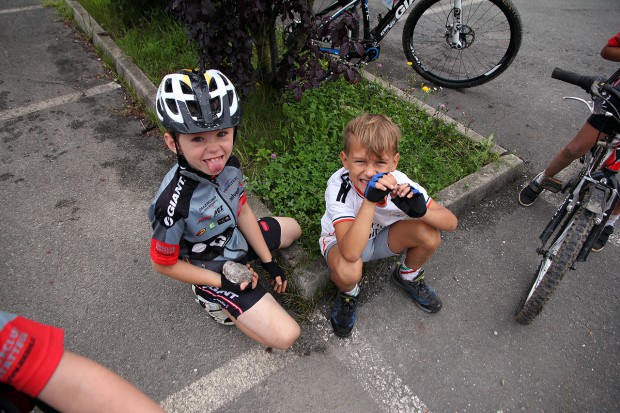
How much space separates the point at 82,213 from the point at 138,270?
2.59ft

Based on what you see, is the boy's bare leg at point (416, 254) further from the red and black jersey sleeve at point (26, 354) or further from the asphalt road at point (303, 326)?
the red and black jersey sleeve at point (26, 354)

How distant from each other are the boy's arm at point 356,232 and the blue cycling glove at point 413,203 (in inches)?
5.0

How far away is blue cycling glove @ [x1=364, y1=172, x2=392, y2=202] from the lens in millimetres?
1920

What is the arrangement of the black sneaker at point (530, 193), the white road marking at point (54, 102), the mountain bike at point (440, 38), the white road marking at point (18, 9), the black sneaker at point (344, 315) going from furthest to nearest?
the white road marking at point (18, 9)
the white road marking at point (54, 102)
the mountain bike at point (440, 38)
the black sneaker at point (530, 193)
the black sneaker at point (344, 315)

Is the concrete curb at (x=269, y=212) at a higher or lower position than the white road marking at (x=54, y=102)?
higher

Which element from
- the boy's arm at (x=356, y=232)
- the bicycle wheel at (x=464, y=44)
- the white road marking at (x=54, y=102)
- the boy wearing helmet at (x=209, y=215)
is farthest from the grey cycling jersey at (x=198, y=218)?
the bicycle wheel at (x=464, y=44)

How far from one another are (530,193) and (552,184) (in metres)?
0.23

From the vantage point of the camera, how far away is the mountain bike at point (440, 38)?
12.5 feet

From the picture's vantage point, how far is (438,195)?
3.08 meters

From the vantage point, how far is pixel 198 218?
2.01 meters

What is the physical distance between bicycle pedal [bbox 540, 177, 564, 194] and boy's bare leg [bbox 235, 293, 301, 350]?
2.20m

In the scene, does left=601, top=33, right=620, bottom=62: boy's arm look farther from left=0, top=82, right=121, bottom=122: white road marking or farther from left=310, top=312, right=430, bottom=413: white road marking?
left=0, top=82, right=121, bottom=122: white road marking

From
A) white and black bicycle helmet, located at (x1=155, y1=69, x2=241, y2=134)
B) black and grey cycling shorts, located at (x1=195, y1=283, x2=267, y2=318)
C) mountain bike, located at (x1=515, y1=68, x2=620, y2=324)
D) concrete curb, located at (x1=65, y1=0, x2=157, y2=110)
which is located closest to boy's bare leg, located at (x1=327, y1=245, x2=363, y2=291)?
black and grey cycling shorts, located at (x1=195, y1=283, x2=267, y2=318)

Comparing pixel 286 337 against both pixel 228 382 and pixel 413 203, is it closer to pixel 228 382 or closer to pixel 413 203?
pixel 228 382
